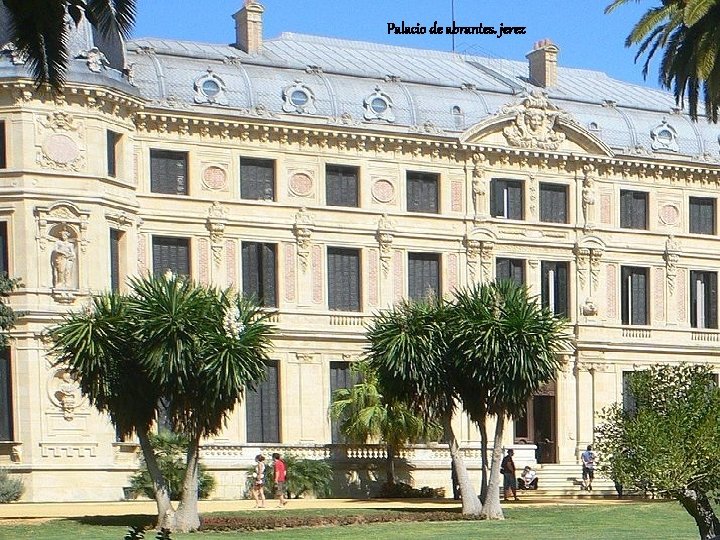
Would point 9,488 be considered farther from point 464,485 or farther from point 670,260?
point 670,260

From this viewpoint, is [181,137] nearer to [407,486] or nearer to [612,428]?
[407,486]

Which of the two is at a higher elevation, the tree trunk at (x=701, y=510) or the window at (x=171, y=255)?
the window at (x=171, y=255)

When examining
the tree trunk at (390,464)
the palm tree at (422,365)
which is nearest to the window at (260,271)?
the tree trunk at (390,464)

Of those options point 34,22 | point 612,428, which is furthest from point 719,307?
point 34,22

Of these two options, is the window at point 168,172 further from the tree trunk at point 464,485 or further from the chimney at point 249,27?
the tree trunk at point 464,485

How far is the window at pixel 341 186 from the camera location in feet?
217

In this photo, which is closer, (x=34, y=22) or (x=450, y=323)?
(x=34, y=22)

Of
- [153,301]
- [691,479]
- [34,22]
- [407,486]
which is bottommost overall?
[407,486]

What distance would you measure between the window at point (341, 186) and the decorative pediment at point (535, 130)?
4881 mm

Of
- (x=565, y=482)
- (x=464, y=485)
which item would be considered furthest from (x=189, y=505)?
(x=565, y=482)

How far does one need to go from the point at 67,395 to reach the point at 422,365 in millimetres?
14274

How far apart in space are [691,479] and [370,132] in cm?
3538

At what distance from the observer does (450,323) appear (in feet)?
162

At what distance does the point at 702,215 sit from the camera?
74812mm
